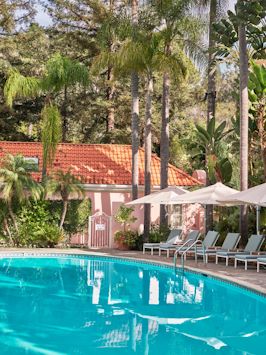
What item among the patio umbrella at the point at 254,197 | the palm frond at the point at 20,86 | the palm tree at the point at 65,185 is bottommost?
the patio umbrella at the point at 254,197

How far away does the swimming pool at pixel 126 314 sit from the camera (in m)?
8.90

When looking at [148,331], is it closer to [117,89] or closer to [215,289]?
[215,289]

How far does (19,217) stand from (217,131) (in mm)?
10062

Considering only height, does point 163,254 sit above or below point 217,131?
below

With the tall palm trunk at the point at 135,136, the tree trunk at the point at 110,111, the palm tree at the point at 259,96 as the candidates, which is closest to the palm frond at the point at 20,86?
the tall palm trunk at the point at 135,136

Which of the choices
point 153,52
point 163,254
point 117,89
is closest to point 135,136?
point 153,52

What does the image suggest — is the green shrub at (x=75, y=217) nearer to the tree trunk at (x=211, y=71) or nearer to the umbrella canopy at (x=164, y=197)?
the umbrella canopy at (x=164, y=197)

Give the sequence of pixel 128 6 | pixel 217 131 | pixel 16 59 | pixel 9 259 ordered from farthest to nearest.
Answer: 1. pixel 16 59
2. pixel 128 6
3. pixel 217 131
4. pixel 9 259

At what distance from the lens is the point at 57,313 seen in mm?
11617

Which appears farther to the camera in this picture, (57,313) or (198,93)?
(198,93)

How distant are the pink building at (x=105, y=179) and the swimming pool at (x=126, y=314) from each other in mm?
8637

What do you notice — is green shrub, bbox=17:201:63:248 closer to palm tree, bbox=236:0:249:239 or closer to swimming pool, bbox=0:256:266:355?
swimming pool, bbox=0:256:266:355

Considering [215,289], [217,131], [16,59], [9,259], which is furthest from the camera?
[16,59]

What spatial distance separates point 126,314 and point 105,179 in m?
17.9
